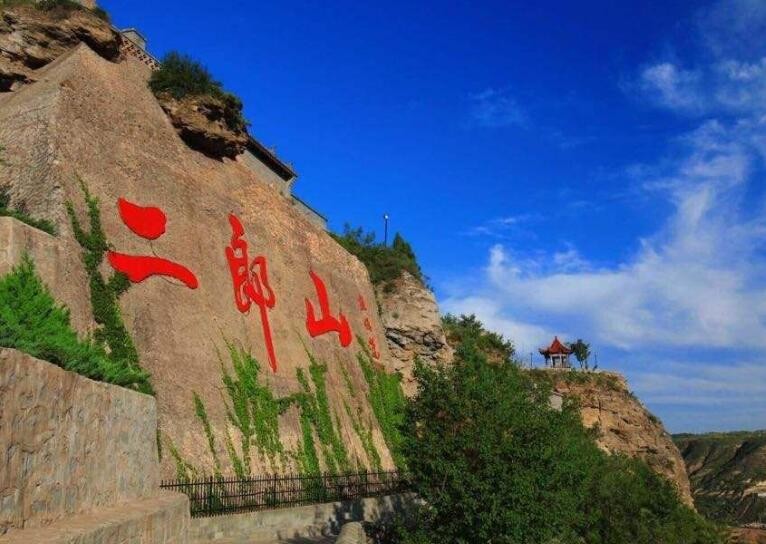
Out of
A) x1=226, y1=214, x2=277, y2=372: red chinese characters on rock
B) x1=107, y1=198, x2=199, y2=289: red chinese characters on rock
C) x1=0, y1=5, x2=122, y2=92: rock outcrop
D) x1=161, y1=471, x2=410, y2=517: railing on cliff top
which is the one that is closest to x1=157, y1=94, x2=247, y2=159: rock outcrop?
x1=226, y1=214, x2=277, y2=372: red chinese characters on rock

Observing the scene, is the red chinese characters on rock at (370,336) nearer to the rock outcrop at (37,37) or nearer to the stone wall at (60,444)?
the rock outcrop at (37,37)

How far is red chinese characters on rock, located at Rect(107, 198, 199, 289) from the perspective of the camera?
15023 millimetres

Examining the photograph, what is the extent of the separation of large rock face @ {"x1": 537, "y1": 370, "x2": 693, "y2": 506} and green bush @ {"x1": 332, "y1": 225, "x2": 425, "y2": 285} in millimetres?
17812

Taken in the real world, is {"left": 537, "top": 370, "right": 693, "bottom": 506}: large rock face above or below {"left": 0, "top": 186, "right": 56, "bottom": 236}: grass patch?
below

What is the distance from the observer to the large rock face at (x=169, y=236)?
561 inches

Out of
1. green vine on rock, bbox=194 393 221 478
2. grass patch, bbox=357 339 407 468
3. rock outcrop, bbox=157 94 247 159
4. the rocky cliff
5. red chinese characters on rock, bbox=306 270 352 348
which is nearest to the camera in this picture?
green vine on rock, bbox=194 393 221 478

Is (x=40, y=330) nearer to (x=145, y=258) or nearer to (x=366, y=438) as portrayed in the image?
(x=145, y=258)

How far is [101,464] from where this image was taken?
811 cm

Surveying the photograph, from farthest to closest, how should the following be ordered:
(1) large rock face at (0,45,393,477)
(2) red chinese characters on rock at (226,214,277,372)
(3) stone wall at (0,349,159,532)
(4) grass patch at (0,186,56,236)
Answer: (2) red chinese characters on rock at (226,214,277,372)
(1) large rock face at (0,45,393,477)
(4) grass patch at (0,186,56,236)
(3) stone wall at (0,349,159,532)

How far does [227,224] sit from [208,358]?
17.9 feet

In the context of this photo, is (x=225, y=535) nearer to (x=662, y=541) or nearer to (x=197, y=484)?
(x=197, y=484)

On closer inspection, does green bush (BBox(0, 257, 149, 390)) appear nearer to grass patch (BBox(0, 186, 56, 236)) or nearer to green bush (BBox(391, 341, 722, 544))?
grass patch (BBox(0, 186, 56, 236))

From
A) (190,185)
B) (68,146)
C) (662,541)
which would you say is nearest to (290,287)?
(190,185)

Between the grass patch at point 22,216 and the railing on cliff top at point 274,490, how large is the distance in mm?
5983
